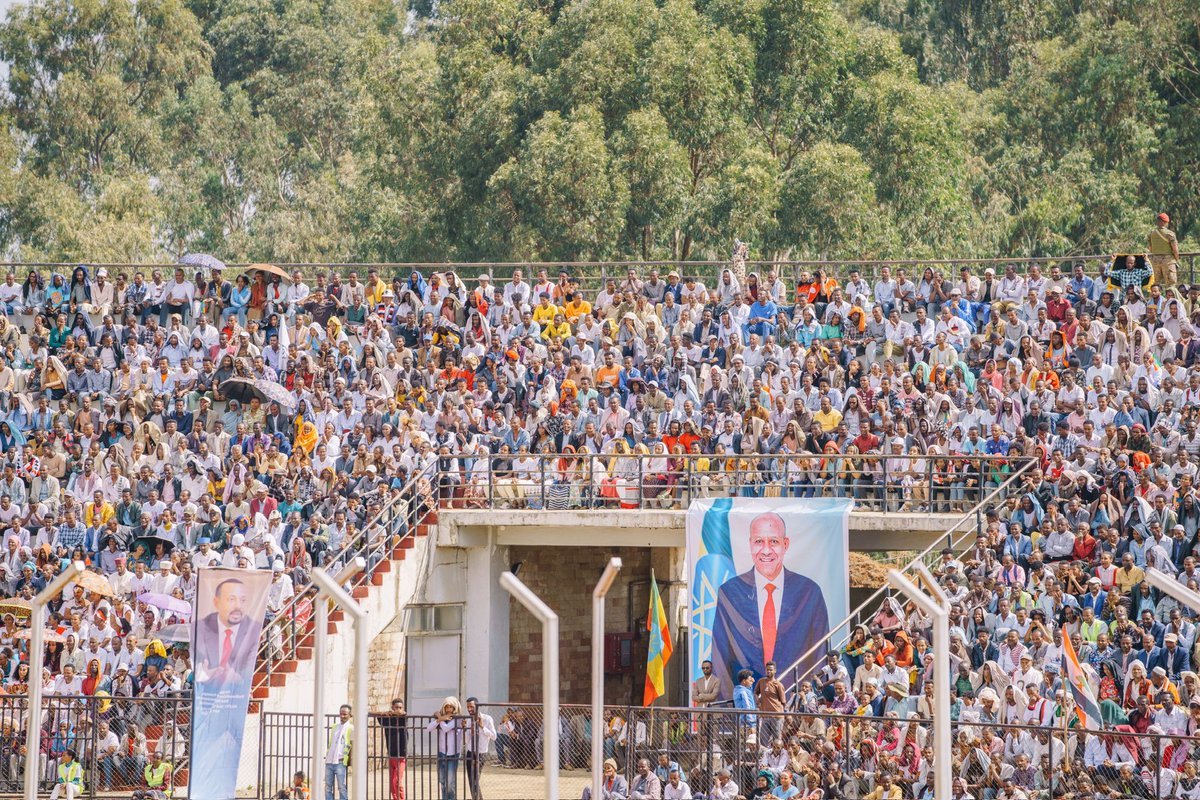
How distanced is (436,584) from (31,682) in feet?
42.4

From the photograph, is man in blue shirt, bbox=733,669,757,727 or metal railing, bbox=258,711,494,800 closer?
metal railing, bbox=258,711,494,800

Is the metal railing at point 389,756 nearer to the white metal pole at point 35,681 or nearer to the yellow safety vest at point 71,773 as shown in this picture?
the yellow safety vest at point 71,773

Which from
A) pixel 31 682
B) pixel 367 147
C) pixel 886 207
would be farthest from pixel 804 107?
pixel 31 682

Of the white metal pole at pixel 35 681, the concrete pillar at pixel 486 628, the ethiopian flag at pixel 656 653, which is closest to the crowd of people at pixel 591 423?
the concrete pillar at pixel 486 628

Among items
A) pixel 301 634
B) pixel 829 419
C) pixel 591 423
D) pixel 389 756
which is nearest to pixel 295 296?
pixel 591 423

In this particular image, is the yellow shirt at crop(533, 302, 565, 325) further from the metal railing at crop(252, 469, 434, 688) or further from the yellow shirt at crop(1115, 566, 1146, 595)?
the yellow shirt at crop(1115, 566, 1146, 595)

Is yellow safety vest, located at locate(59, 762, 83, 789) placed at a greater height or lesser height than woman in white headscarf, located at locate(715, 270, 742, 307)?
lesser

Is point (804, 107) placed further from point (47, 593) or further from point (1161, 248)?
point (47, 593)

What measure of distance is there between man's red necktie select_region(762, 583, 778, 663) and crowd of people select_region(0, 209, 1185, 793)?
191cm

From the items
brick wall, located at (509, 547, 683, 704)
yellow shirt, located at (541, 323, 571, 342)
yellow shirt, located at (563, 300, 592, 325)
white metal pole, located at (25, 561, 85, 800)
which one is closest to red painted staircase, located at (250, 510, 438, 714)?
brick wall, located at (509, 547, 683, 704)

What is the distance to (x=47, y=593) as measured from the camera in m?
17.5

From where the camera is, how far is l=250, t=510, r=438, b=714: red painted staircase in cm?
2677

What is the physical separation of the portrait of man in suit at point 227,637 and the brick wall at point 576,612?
1091 cm

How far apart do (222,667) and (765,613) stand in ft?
28.6
